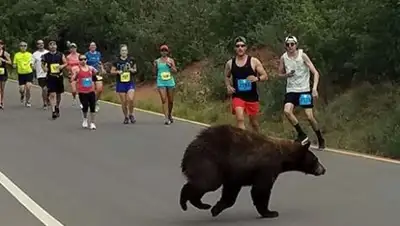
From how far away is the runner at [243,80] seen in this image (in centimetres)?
1410

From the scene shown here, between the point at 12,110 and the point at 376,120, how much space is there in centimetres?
1119

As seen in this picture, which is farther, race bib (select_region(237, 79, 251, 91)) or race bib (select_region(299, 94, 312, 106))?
race bib (select_region(299, 94, 312, 106))

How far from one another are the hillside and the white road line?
6.23 metres

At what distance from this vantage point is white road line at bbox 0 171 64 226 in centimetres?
1031

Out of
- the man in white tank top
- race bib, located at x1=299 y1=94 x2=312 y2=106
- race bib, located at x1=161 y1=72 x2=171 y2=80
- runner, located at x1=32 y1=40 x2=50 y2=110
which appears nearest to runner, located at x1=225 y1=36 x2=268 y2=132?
the man in white tank top

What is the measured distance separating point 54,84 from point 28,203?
1230 cm

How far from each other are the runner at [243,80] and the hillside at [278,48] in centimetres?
262

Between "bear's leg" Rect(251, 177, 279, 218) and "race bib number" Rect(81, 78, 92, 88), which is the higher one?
"bear's leg" Rect(251, 177, 279, 218)

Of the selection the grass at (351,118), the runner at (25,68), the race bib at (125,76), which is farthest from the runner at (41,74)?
the race bib at (125,76)

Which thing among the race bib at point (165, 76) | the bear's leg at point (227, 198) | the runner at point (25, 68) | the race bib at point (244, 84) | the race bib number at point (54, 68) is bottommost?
the runner at point (25, 68)

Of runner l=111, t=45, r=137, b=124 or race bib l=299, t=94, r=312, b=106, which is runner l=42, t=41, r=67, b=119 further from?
race bib l=299, t=94, r=312, b=106

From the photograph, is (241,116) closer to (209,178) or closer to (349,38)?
(209,178)

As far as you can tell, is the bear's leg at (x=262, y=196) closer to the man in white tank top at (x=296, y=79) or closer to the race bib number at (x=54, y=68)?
the man in white tank top at (x=296, y=79)

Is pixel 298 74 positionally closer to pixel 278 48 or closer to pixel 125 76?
pixel 125 76
